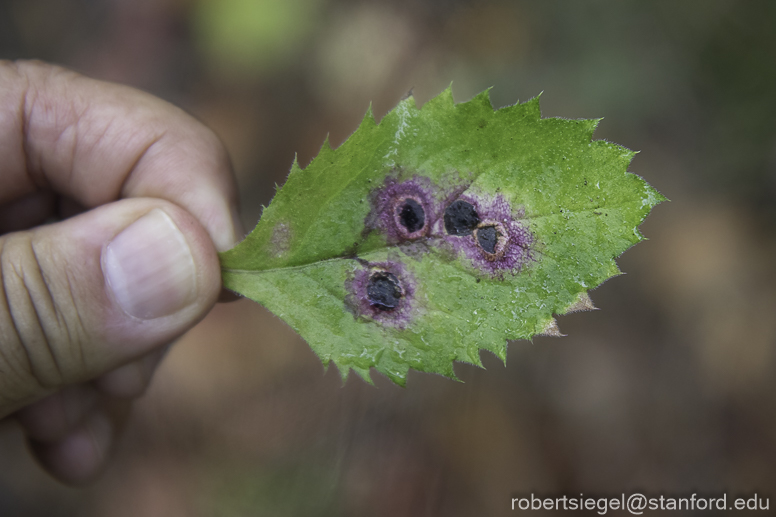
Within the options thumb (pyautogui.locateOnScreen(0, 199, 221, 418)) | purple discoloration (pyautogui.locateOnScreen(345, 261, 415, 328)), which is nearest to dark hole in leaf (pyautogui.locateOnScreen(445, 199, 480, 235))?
purple discoloration (pyautogui.locateOnScreen(345, 261, 415, 328))

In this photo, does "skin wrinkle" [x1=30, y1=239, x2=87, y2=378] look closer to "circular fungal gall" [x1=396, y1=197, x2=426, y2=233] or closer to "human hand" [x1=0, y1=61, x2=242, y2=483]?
"human hand" [x1=0, y1=61, x2=242, y2=483]

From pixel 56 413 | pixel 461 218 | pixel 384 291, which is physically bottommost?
pixel 56 413

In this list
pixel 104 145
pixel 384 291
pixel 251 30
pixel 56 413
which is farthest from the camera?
pixel 251 30

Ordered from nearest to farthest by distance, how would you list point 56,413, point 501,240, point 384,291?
point 501,240
point 384,291
point 56,413

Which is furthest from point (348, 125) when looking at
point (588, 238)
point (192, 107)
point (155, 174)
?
point (588, 238)

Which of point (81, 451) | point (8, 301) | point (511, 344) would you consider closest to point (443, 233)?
point (8, 301)

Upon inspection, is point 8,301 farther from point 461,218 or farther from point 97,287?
point 461,218

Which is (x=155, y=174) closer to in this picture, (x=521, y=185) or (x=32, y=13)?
(x=521, y=185)
